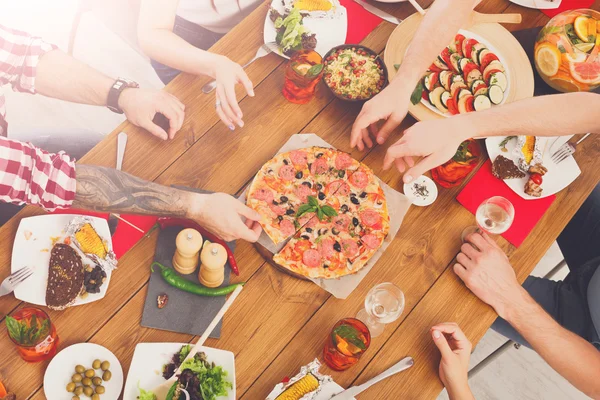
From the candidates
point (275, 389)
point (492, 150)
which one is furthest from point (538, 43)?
point (275, 389)

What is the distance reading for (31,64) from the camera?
5.88 ft

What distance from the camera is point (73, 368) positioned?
1429 mm

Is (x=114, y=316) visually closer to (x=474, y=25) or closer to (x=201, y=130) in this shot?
(x=201, y=130)

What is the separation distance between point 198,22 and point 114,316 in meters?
1.55

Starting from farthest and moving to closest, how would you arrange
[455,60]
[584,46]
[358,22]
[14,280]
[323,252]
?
1. [358,22]
2. [455,60]
3. [584,46]
4. [323,252]
5. [14,280]

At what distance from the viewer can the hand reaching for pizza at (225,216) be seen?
1598mm

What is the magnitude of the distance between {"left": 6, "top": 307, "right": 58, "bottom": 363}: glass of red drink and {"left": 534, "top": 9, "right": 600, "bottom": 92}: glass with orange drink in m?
2.02

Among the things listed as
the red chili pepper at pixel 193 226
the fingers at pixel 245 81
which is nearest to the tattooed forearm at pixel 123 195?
the red chili pepper at pixel 193 226

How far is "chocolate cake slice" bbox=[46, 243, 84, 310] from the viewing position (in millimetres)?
1485

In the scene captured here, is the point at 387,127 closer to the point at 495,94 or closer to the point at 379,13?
the point at 495,94

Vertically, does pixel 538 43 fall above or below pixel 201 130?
above

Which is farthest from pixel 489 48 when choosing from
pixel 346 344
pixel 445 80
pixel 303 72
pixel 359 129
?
pixel 346 344

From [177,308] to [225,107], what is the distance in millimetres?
735

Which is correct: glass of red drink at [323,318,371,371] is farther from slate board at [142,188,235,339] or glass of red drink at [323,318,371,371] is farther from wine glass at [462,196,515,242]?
wine glass at [462,196,515,242]
